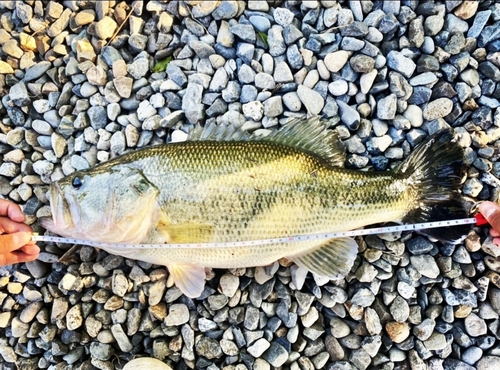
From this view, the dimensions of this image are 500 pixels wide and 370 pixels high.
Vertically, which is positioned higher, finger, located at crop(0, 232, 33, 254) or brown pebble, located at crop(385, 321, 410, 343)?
finger, located at crop(0, 232, 33, 254)

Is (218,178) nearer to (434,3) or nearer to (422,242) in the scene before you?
(422,242)

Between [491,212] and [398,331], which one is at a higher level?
[491,212]

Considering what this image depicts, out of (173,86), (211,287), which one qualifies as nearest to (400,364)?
(211,287)

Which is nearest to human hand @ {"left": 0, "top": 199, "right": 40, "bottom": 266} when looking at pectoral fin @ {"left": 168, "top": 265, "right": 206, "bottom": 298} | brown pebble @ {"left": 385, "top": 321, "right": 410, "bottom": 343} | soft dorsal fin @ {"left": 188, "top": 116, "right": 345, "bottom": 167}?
pectoral fin @ {"left": 168, "top": 265, "right": 206, "bottom": 298}

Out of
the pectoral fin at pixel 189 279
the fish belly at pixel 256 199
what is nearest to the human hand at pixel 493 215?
the fish belly at pixel 256 199

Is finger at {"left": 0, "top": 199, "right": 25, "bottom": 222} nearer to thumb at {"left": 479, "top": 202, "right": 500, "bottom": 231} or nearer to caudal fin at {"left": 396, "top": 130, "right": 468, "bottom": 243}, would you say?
caudal fin at {"left": 396, "top": 130, "right": 468, "bottom": 243}

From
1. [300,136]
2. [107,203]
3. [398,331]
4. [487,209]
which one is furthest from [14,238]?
[487,209]

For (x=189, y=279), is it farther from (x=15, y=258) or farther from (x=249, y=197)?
(x=15, y=258)
